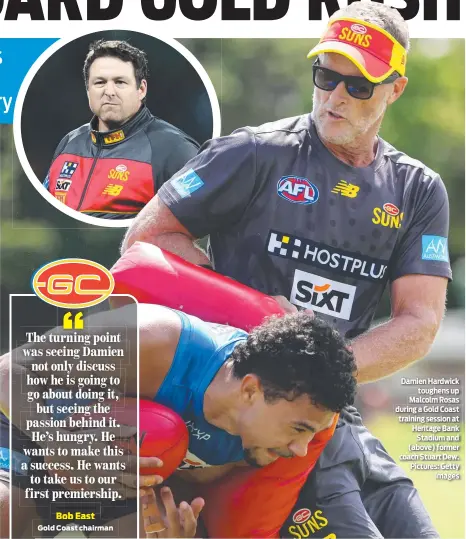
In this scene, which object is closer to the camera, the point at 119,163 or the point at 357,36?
the point at 357,36

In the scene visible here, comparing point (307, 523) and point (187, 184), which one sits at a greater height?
point (187, 184)

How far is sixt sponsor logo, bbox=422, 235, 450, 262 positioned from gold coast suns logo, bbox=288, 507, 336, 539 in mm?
1219

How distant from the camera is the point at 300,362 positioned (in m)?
3.67

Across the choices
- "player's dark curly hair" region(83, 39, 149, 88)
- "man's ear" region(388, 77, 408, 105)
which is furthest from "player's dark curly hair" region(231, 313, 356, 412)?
"player's dark curly hair" region(83, 39, 149, 88)

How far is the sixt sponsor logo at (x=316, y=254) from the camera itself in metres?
4.16

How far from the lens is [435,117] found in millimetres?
4344

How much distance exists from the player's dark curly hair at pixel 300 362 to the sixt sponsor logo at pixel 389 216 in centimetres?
67

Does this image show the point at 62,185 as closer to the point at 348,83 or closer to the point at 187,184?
the point at 187,184

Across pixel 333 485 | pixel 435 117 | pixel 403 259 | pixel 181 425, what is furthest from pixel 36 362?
pixel 435 117

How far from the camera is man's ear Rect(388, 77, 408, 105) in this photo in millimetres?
4180

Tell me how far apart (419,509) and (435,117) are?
176 cm

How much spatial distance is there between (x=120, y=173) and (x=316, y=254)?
95 centimetres

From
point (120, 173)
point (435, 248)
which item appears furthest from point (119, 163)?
point (435, 248)

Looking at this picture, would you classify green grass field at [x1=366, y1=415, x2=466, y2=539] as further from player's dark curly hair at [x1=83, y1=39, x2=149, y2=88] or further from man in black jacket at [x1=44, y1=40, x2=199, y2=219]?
player's dark curly hair at [x1=83, y1=39, x2=149, y2=88]
